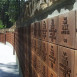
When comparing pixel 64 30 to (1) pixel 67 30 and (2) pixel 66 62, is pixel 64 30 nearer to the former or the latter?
(1) pixel 67 30

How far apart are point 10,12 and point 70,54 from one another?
40.3m

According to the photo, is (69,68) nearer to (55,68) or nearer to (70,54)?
(70,54)

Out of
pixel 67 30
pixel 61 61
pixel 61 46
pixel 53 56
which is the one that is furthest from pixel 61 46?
pixel 53 56

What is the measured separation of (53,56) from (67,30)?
62 centimetres

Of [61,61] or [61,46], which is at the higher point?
[61,46]

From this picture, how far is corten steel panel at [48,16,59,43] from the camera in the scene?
2553mm

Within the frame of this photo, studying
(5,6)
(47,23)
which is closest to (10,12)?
(5,6)

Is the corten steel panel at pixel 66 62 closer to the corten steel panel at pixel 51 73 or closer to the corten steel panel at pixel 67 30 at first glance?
the corten steel panel at pixel 67 30

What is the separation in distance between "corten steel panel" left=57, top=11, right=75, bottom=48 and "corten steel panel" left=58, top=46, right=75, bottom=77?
53 mm

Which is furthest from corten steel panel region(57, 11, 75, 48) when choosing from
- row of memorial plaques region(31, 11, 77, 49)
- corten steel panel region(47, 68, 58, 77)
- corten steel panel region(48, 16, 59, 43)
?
corten steel panel region(47, 68, 58, 77)

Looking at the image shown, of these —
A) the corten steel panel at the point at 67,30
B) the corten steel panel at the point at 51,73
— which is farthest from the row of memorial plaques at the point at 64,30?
the corten steel panel at the point at 51,73

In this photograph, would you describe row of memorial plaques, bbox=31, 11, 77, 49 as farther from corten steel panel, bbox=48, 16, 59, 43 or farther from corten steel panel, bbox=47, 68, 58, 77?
corten steel panel, bbox=47, 68, 58, 77

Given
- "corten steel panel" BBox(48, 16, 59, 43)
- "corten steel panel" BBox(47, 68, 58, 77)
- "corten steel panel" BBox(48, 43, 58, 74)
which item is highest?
"corten steel panel" BBox(48, 16, 59, 43)

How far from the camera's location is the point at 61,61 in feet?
7.64
